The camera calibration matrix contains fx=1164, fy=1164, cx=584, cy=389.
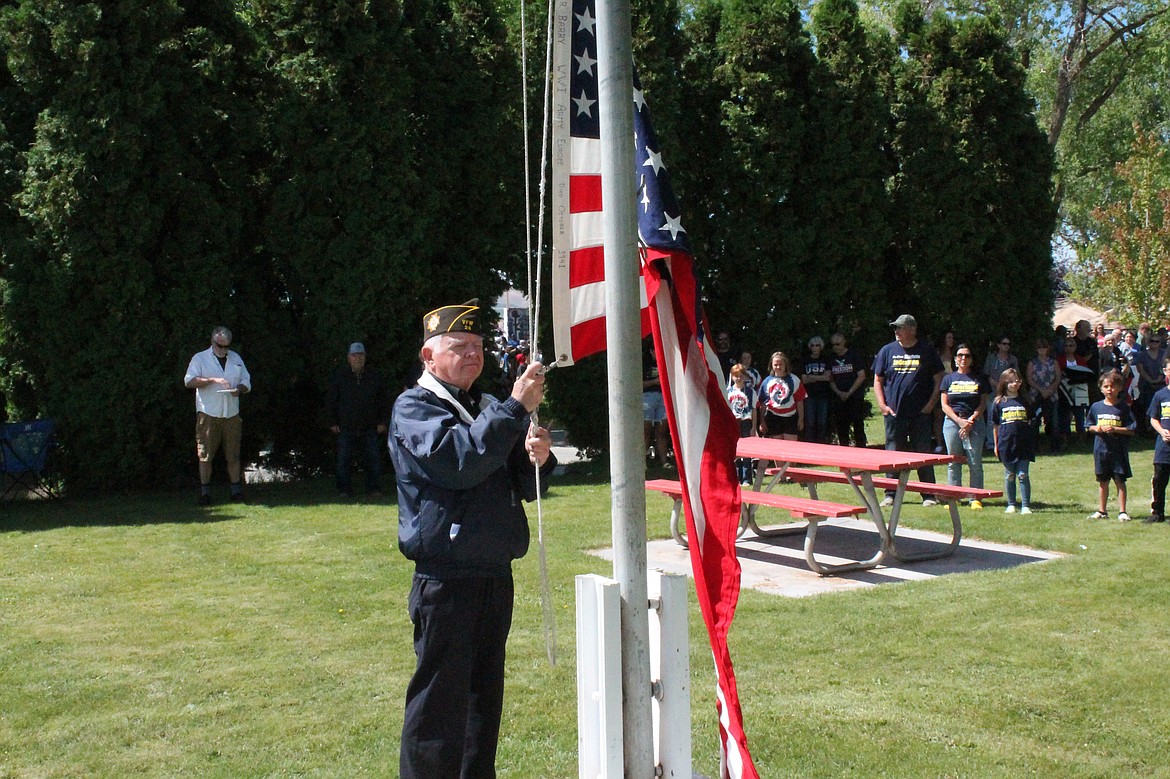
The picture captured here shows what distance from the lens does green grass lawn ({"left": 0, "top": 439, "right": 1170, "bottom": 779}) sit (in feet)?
16.9

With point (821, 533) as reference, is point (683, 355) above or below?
above

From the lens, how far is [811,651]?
6.70 m

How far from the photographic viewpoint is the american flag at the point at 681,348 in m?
3.99

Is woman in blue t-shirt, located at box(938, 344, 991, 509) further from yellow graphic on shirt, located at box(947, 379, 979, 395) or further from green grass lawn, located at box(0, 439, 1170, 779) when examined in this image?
green grass lawn, located at box(0, 439, 1170, 779)

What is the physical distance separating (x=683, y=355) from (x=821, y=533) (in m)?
7.28

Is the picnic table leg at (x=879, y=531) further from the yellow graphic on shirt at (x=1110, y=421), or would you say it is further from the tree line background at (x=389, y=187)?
the tree line background at (x=389, y=187)

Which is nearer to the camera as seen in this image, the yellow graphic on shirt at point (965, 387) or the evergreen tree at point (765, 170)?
the yellow graphic on shirt at point (965, 387)

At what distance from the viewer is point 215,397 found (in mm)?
12883

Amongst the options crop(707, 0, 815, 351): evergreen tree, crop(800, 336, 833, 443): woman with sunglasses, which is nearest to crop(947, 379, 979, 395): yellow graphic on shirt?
crop(800, 336, 833, 443): woman with sunglasses

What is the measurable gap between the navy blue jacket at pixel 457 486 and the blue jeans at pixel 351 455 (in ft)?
30.7

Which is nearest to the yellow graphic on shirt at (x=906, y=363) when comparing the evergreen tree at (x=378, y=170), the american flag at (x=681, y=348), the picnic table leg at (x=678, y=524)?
the picnic table leg at (x=678, y=524)

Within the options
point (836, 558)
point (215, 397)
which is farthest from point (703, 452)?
point (215, 397)

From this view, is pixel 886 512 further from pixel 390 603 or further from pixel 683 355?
pixel 683 355

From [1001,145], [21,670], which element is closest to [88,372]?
[21,670]
